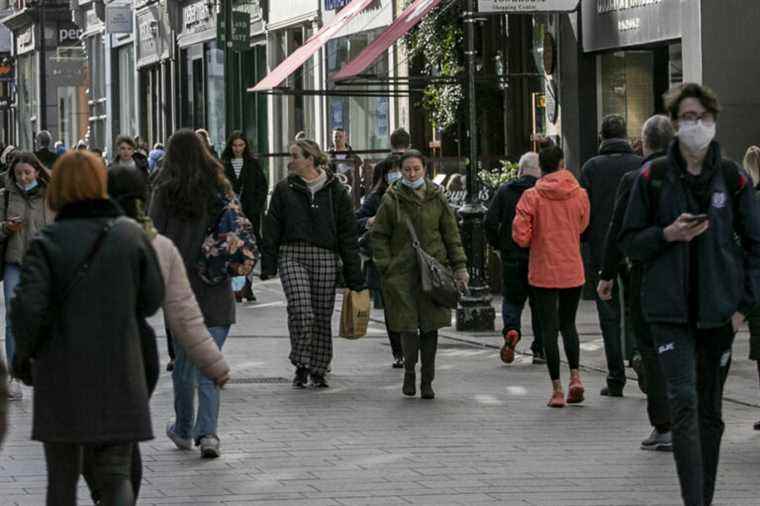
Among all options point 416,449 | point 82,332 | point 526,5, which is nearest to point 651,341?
point 416,449

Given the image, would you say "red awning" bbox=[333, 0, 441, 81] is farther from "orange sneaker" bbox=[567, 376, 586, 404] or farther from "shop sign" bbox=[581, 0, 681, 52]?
"orange sneaker" bbox=[567, 376, 586, 404]

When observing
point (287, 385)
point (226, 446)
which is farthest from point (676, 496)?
point (287, 385)

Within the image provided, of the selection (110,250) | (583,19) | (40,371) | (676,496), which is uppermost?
(583,19)

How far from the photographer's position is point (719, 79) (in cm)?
1961

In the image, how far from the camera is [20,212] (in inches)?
546

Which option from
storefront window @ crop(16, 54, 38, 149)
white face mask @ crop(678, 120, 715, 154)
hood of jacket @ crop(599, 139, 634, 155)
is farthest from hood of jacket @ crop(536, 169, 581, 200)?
storefront window @ crop(16, 54, 38, 149)

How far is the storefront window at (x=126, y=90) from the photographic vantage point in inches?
1970

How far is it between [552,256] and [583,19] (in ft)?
32.9

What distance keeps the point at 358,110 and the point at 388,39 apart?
8.11m

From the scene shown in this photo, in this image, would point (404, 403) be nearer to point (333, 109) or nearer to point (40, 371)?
point (40, 371)

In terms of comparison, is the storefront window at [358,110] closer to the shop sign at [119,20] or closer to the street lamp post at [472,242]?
the street lamp post at [472,242]

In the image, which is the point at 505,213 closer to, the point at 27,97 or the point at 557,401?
the point at 557,401

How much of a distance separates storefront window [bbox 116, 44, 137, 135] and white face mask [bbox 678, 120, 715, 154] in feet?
137

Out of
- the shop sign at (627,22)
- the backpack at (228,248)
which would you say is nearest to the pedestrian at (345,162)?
the shop sign at (627,22)
